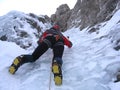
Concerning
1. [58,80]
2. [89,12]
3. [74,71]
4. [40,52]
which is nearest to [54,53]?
[40,52]

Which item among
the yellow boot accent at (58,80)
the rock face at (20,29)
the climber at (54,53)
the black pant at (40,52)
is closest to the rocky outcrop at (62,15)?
the rock face at (20,29)

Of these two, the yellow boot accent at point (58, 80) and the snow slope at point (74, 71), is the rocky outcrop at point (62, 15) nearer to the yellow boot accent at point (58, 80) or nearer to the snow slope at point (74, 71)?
the snow slope at point (74, 71)

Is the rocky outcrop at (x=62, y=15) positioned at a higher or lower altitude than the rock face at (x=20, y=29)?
higher

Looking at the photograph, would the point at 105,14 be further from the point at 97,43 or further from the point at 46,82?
the point at 46,82

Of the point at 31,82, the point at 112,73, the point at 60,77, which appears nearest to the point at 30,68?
the point at 31,82

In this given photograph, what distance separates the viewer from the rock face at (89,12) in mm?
13413

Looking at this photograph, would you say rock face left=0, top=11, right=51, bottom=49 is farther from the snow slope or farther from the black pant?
the black pant

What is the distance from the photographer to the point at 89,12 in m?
18.8

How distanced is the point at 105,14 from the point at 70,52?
6069 mm

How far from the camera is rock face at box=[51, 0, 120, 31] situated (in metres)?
13.4

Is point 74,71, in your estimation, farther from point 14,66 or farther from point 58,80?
point 14,66

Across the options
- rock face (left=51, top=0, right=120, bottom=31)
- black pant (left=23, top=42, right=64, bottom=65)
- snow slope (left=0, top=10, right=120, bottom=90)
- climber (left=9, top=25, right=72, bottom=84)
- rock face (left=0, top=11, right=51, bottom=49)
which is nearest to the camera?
snow slope (left=0, top=10, right=120, bottom=90)

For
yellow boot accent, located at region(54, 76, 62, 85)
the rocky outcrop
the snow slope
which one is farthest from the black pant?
the rocky outcrop

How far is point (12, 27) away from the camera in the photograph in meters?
14.5
